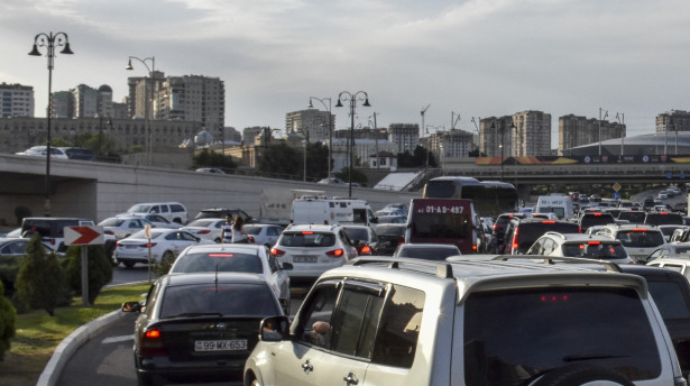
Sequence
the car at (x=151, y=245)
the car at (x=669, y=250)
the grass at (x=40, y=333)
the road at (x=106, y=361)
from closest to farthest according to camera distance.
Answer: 1. the grass at (x=40, y=333)
2. the road at (x=106, y=361)
3. the car at (x=669, y=250)
4. the car at (x=151, y=245)

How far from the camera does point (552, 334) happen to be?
4.61 m

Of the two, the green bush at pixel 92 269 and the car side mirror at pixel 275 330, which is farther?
the green bush at pixel 92 269

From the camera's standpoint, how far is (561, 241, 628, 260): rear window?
18.6 meters

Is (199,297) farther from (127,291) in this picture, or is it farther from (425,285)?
(127,291)

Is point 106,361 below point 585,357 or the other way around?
below

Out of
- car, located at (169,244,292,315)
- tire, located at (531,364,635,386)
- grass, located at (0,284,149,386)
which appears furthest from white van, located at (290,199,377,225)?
tire, located at (531,364,635,386)

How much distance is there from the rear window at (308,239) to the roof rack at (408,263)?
1734 centimetres

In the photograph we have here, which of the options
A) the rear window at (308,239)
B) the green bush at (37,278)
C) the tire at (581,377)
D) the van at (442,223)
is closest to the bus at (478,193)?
the van at (442,223)

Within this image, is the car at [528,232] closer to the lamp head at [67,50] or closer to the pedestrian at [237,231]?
the pedestrian at [237,231]

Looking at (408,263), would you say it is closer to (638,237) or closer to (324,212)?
(638,237)

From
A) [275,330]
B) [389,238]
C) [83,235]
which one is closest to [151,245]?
[389,238]

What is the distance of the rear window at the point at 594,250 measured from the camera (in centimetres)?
1859

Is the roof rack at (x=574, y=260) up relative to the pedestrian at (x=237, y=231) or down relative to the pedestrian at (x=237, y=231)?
up

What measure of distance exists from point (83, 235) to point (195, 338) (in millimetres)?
9275
